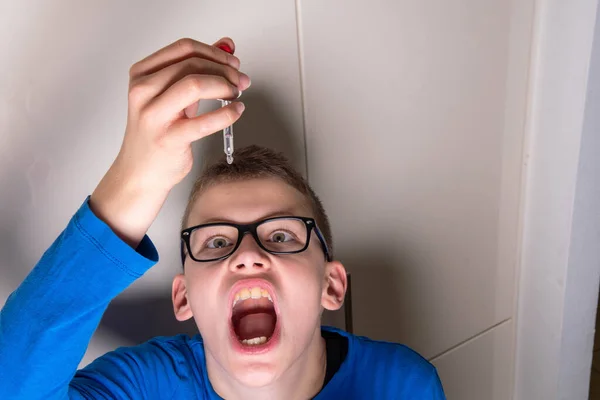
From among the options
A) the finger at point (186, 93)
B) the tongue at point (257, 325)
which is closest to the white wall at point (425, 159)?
the tongue at point (257, 325)

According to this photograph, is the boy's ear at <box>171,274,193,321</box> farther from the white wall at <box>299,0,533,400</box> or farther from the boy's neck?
the white wall at <box>299,0,533,400</box>

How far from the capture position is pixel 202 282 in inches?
32.8

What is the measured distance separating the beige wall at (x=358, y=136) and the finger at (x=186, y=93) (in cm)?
28

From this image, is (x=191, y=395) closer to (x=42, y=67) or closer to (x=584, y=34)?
(x=42, y=67)

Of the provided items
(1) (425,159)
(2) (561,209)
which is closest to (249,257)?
(1) (425,159)

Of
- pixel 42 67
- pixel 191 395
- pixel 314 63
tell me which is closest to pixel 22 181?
pixel 42 67

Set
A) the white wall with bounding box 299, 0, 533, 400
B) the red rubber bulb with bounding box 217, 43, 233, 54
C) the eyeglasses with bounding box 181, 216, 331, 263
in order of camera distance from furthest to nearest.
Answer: the white wall with bounding box 299, 0, 533, 400, the eyeglasses with bounding box 181, 216, 331, 263, the red rubber bulb with bounding box 217, 43, 233, 54

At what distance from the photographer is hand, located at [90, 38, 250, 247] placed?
2.03ft

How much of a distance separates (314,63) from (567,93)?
60cm

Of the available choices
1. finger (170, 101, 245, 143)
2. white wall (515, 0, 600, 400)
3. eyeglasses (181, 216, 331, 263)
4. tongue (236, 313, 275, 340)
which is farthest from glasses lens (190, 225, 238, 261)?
white wall (515, 0, 600, 400)

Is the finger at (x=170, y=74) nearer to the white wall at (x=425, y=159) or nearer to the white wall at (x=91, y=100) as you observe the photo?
the white wall at (x=91, y=100)

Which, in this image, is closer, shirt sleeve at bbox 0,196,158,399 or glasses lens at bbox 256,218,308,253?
shirt sleeve at bbox 0,196,158,399

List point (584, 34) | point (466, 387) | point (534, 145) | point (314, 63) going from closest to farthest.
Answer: point (314, 63)
point (584, 34)
point (534, 145)
point (466, 387)

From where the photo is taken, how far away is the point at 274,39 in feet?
3.26
